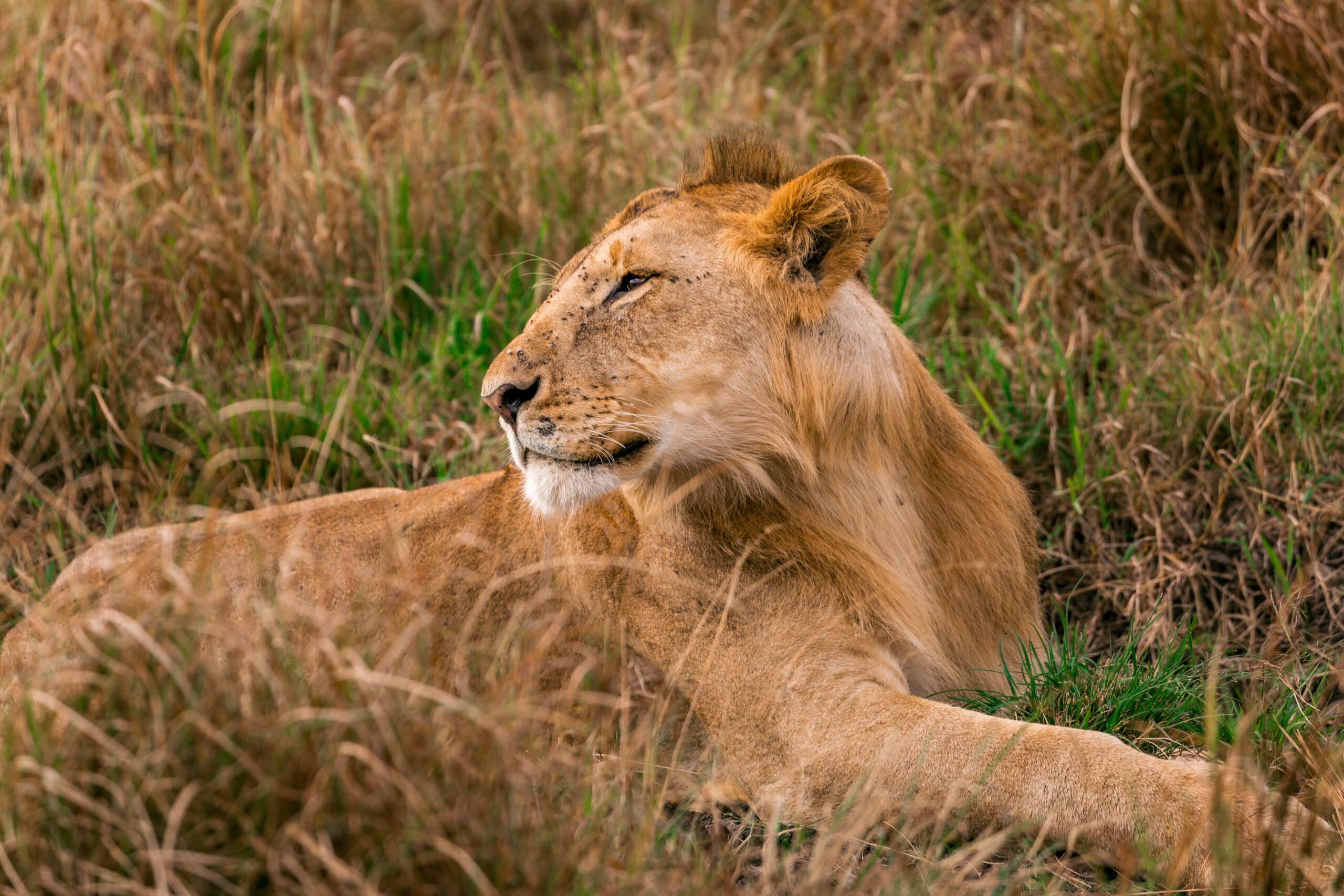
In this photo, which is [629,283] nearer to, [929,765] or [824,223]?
[824,223]

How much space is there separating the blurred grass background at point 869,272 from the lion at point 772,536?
16.1 inches

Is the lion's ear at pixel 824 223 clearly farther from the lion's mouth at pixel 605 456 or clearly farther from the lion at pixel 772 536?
the lion's mouth at pixel 605 456

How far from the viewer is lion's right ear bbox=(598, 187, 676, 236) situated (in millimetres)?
3420

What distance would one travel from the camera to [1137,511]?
428 centimetres

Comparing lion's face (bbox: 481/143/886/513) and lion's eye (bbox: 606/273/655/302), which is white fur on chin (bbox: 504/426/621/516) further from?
lion's eye (bbox: 606/273/655/302)

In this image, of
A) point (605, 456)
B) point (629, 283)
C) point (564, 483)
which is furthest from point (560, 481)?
point (629, 283)

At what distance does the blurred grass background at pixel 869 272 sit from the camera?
4.16 metres

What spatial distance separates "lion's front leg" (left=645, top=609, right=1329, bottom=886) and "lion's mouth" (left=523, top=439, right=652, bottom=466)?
0.47m

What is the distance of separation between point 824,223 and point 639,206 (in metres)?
0.56

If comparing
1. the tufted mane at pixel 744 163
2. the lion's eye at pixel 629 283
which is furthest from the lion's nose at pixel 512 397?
the tufted mane at pixel 744 163

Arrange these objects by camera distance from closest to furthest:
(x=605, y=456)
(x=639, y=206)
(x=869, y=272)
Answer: (x=605, y=456)
(x=639, y=206)
(x=869, y=272)

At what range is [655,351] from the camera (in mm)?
3072

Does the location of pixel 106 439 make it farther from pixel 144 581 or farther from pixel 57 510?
pixel 144 581

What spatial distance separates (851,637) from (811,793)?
0.37m
